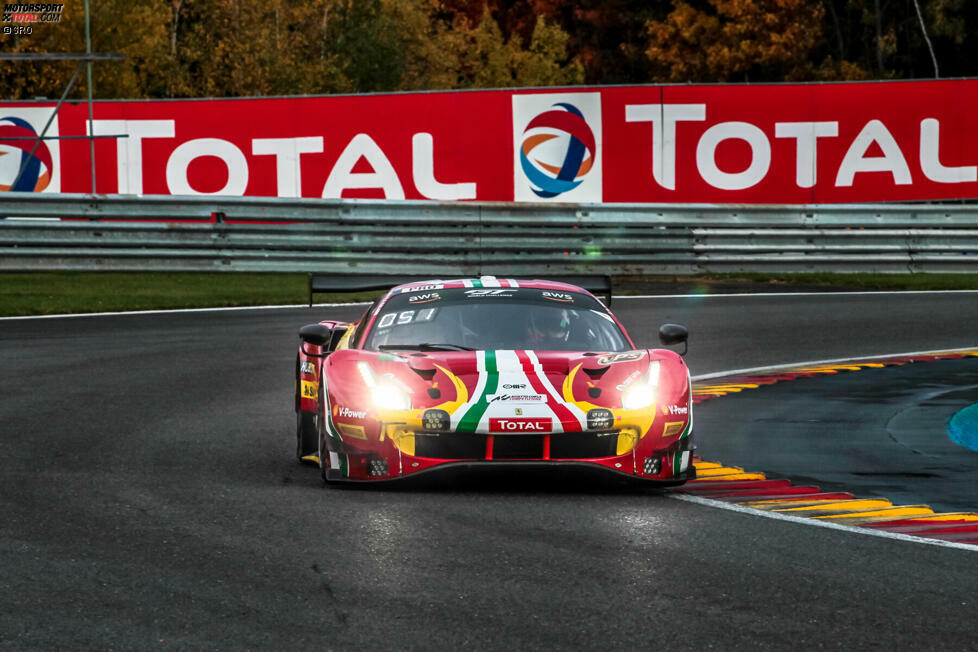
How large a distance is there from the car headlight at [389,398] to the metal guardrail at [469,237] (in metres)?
11.1

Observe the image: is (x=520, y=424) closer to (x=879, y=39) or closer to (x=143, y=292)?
(x=143, y=292)

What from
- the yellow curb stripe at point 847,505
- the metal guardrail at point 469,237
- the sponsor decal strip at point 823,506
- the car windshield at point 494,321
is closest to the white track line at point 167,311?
the metal guardrail at point 469,237

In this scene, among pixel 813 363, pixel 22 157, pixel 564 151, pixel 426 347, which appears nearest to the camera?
pixel 426 347

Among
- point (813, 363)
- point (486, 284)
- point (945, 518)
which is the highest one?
point (486, 284)

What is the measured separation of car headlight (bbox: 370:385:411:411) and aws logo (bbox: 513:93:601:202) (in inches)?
643

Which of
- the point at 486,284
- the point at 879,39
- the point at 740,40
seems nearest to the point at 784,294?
the point at 486,284

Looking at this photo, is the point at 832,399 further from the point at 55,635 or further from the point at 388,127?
the point at 388,127

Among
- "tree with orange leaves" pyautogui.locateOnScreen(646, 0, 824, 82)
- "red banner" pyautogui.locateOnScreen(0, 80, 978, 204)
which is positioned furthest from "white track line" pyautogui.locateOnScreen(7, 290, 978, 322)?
"tree with orange leaves" pyautogui.locateOnScreen(646, 0, 824, 82)

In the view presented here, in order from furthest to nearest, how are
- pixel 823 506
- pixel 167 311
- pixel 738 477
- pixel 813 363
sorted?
pixel 167 311 → pixel 813 363 → pixel 738 477 → pixel 823 506

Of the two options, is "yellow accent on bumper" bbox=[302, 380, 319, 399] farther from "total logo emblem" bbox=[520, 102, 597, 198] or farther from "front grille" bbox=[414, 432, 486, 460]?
"total logo emblem" bbox=[520, 102, 597, 198]

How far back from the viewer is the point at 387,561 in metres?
6.30

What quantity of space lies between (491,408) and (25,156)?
18814 mm

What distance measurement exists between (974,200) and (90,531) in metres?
19.8

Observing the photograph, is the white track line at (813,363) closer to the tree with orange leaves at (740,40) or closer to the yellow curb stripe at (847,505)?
the yellow curb stripe at (847,505)
